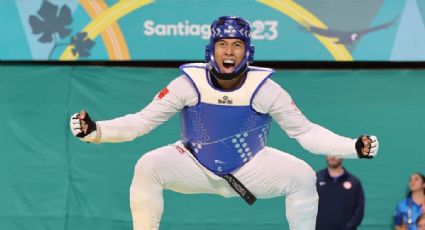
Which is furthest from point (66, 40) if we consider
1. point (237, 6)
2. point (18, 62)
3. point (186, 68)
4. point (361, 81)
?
point (186, 68)

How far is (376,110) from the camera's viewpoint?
26.5 feet

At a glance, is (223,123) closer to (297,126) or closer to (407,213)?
(297,126)

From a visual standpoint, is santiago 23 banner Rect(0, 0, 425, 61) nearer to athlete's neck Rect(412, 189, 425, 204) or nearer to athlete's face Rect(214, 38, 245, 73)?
athlete's neck Rect(412, 189, 425, 204)

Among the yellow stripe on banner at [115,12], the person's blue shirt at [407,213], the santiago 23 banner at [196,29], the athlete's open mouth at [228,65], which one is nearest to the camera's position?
the athlete's open mouth at [228,65]

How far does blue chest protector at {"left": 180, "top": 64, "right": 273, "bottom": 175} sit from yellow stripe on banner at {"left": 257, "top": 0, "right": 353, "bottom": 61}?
132 inches

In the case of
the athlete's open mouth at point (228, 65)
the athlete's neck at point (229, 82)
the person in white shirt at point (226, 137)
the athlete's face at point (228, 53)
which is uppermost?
the athlete's face at point (228, 53)

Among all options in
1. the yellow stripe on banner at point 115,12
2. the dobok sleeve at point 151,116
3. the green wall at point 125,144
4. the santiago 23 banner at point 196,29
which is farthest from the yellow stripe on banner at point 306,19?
the dobok sleeve at point 151,116

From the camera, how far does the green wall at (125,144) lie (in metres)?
8.04

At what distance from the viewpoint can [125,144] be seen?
822 centimetres

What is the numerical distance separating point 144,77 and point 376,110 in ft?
8.14

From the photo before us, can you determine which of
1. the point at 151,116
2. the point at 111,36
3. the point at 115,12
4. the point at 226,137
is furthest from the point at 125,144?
the point at 226,137

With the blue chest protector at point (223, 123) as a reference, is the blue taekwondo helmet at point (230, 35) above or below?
above

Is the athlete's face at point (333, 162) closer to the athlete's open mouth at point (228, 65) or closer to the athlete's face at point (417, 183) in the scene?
the athlete's face at point (417, 183)

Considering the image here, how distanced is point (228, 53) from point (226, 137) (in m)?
0.50
